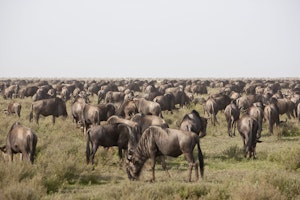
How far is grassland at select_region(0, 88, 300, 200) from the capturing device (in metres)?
8.34

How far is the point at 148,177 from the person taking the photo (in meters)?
11.0

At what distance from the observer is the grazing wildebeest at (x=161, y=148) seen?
32.6 feet

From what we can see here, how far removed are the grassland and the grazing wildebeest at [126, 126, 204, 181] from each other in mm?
370

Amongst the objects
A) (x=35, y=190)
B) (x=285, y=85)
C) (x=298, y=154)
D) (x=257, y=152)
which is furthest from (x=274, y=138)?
(x=285, y=85)

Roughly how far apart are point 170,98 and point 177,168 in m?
13.8

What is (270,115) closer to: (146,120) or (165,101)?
(146,120)

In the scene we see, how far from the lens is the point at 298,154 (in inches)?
481

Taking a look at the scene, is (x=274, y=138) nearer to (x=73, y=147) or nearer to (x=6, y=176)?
(x=73, y=147)

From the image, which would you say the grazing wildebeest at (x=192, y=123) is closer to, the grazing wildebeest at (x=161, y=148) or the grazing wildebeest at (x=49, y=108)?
the grazing wildebeest at (x=161, y=148)

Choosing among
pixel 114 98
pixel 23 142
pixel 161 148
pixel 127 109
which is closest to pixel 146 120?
pixel 161 148

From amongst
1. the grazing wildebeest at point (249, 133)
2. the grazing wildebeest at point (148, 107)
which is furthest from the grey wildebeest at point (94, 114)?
the grazing wildebeest at point (249, 133)

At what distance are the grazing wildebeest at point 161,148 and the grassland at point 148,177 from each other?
14.6 inches

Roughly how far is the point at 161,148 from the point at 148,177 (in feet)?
4.19

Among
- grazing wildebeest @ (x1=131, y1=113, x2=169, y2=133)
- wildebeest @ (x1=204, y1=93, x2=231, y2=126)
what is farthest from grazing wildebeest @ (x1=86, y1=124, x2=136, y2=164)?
wildebeest @ (x1=204, y1=93, x2=231, y2=126)
